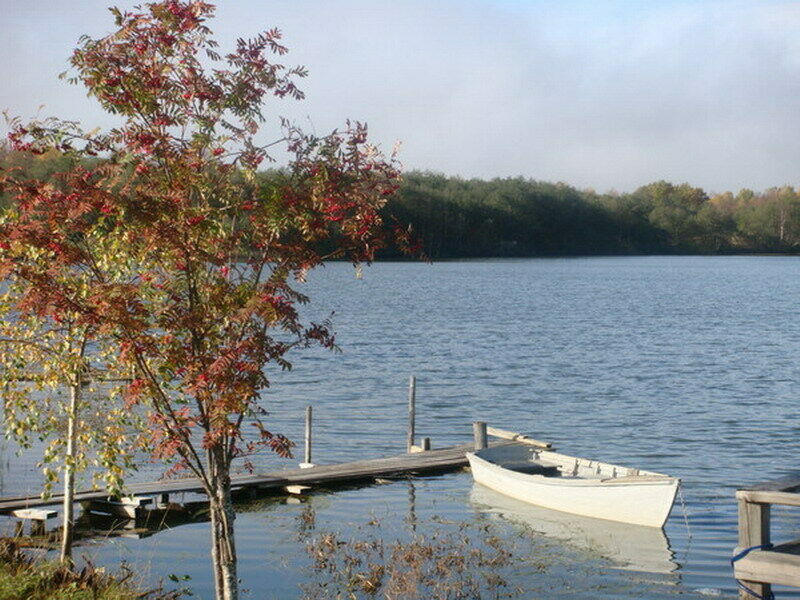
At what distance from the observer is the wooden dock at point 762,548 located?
7.83m

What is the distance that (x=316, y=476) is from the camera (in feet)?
→ 67.9

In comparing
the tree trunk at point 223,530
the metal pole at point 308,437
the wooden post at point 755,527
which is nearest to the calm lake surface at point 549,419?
the metal pole at point 308,437

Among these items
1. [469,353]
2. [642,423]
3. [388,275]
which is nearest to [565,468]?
[642,423]

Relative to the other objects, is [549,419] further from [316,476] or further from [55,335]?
[55,335]

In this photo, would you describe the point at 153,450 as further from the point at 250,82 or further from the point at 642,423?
the point at 642,423

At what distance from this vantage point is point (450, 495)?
67.6ft

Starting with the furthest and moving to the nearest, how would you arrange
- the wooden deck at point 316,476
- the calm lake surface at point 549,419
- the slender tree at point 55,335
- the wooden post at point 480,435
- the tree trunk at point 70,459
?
the wooden post at point 480,435 → the wooden deck at point 316,476 → the calm lake surface at point 549,419 → the tree trunk at point 70,459 → the slender tree at point 55,335

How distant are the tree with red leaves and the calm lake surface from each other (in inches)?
245

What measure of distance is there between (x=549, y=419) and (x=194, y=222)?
2332 cm

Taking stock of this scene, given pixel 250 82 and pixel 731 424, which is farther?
pixel 731 424

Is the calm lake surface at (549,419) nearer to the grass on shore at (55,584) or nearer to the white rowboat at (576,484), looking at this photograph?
the white rowboat at (576,484)

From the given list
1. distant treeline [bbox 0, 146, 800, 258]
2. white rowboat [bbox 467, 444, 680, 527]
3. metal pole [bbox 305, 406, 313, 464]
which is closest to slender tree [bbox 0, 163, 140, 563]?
white rowboat [bbox 467, 444, 680, 527]

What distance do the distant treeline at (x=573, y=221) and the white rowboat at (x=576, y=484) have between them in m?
114

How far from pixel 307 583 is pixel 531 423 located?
1635cm
